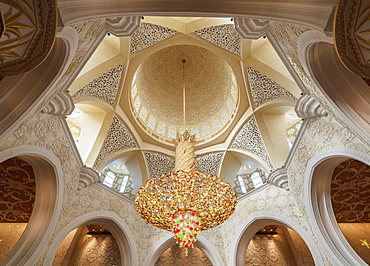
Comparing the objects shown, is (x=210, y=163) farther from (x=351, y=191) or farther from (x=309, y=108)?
(x=309, y=108)

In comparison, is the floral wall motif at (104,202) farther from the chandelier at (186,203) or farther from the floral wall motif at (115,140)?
the chandelier at (186,203)

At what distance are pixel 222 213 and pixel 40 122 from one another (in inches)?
174

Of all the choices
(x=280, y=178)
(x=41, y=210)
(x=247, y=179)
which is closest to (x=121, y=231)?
(x=41, y=210)

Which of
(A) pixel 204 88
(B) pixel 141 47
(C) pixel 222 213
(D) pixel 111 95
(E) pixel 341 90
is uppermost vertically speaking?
(A) pixel 204 88

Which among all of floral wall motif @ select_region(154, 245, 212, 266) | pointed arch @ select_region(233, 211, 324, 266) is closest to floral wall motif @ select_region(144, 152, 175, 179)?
floral wall motif @ select_region(154, 245, 212, 266)

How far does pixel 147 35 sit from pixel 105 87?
1985 millimetres

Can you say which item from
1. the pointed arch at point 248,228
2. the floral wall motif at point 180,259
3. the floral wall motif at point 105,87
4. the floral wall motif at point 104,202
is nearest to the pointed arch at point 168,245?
the floral wall motif at point 104,202

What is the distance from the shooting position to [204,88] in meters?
11.1

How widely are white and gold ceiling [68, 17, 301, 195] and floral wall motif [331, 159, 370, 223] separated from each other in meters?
1.70

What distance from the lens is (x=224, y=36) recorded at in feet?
25.0

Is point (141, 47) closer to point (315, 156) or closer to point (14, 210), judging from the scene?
point (315, 156)

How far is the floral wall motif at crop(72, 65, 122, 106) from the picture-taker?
7.40m

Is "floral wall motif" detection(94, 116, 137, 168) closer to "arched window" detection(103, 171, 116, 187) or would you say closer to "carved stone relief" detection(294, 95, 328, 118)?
"arched window" detection(103, 171, 116, 187)

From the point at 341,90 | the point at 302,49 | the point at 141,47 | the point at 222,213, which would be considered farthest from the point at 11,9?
the point at 141,47
